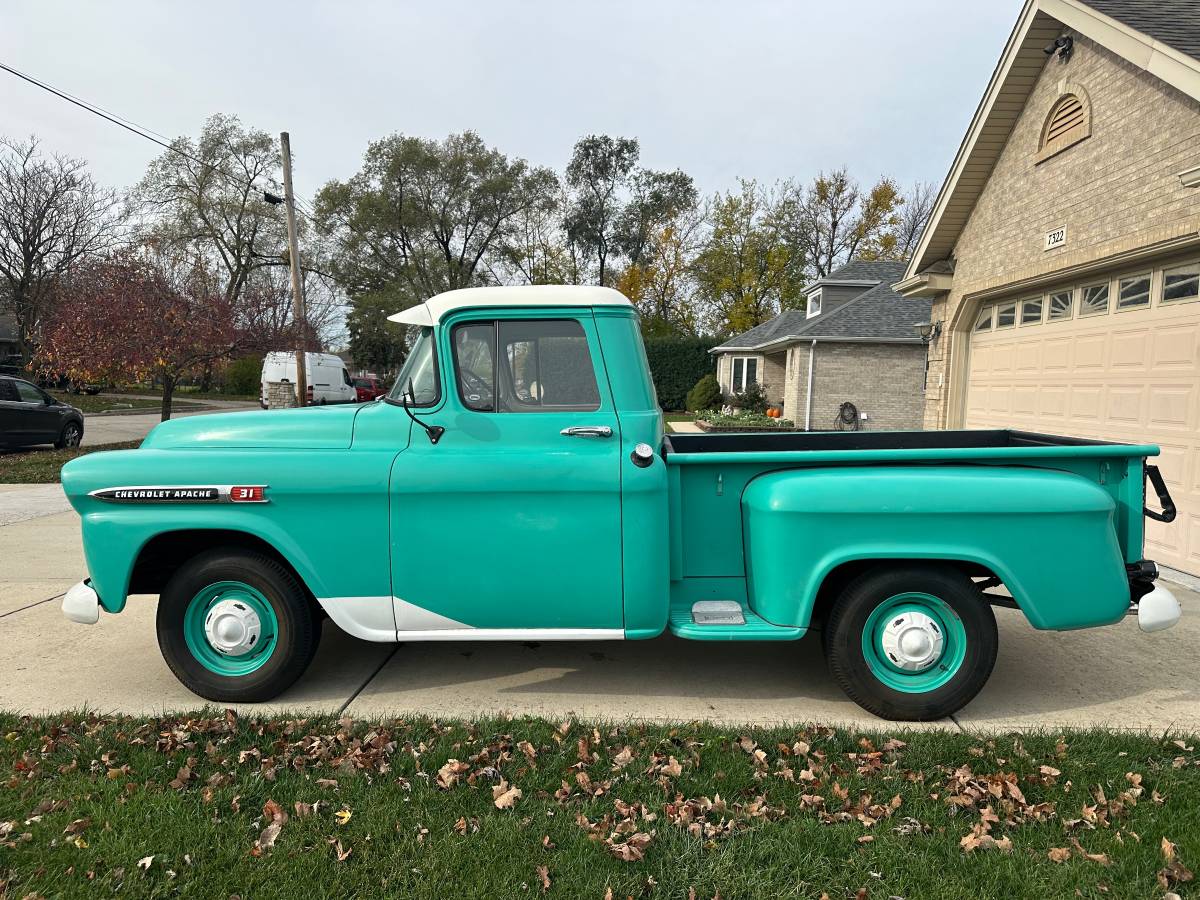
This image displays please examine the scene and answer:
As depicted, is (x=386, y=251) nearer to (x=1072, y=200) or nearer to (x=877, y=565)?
(x=1072, y=200)

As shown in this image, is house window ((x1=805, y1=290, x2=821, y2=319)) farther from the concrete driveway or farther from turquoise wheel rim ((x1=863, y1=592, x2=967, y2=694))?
turquoise wheel rim ((x1=863, y1=592, x2=967, y2=694))

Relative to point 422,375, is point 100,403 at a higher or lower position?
lower

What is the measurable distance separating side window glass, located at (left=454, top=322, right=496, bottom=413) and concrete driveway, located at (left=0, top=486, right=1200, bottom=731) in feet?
5.53

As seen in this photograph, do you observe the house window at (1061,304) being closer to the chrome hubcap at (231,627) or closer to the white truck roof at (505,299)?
the white truck roof at (505,299)

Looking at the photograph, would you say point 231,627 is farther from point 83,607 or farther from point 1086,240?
point 1086,240

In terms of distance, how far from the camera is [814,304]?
26000 mm

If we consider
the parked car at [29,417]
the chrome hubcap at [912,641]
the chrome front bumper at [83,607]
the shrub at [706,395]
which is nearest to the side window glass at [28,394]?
the parked car at [29,417]

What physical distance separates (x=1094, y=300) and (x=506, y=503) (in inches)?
289

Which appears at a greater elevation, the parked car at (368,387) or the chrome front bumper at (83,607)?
the parked car at (368,387)

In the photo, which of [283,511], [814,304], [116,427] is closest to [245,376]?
[116,427]

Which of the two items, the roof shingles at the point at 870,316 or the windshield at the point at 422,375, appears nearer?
the windshield at the point at 422,375

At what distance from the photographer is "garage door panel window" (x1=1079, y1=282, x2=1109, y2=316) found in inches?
303

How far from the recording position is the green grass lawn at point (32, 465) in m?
12.0

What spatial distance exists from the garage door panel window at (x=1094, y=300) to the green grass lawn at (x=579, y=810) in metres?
5.63
